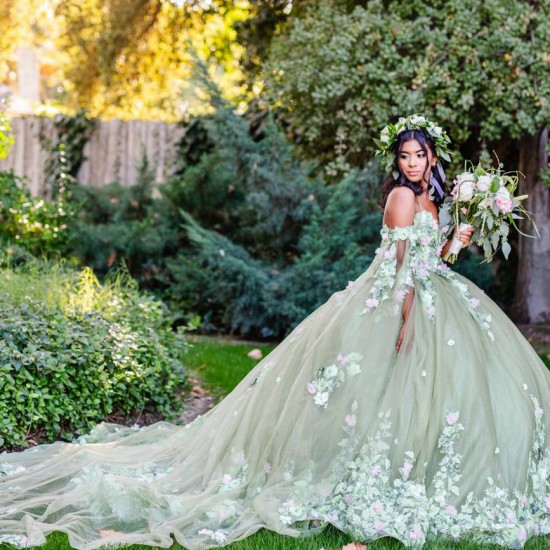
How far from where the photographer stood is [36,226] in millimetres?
9125

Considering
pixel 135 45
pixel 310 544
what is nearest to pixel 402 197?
pixel 310 544

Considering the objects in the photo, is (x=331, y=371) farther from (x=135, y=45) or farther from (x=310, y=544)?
(x=135, y=45)

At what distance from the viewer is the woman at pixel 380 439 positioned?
3.46 m

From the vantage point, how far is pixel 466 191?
3.88 meters

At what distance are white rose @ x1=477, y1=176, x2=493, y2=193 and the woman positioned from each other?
233 millimetres

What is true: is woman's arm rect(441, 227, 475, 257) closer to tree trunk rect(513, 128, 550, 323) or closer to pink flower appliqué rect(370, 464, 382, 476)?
pink flower appliqué rect(370, 464, 382, 476)

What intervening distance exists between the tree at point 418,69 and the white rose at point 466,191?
362 centimetres

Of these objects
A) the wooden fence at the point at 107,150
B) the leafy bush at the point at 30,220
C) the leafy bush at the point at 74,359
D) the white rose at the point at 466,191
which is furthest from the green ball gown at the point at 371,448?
the wooden fence at the point at 107,150

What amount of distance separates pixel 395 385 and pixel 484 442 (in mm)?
454

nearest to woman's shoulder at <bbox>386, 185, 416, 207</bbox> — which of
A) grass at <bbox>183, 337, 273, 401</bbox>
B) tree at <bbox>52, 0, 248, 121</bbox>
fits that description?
grass at <bbox>183, 337, 273, 401</bbox>

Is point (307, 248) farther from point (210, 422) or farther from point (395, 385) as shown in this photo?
point (395, 385)

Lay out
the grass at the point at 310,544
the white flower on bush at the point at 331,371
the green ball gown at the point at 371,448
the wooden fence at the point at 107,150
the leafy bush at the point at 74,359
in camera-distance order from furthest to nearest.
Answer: the wooden fence at the point at 107,150 < the leafy bush at the point at 74,359 < the white flower on bush at the point at 331,371 < the green ball gown at the point at 371,448 < the grass at the point at 310,544

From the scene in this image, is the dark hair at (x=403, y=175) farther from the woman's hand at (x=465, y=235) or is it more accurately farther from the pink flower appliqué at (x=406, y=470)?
the pink flower appliqué at (x=406, y=470)

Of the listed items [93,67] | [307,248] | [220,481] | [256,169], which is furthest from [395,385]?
[93,67]
